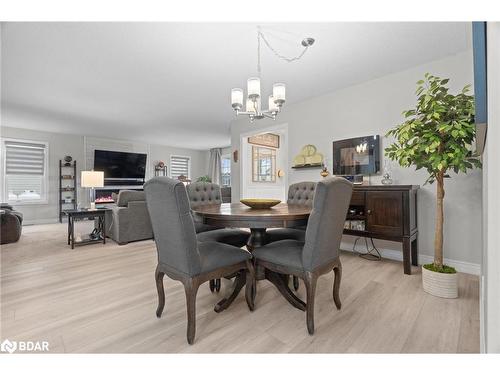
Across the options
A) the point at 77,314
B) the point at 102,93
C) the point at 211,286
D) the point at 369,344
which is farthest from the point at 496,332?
the point at 102,93

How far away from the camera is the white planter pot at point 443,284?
1.90m

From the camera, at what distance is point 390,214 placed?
254 cm

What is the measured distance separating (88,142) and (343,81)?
6985 millimetres

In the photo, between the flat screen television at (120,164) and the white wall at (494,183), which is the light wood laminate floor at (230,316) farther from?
the flat screen television at (120,164)

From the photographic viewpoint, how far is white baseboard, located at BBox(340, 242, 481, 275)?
7.94ft

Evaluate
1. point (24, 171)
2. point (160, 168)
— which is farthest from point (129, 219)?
point (160, 168)

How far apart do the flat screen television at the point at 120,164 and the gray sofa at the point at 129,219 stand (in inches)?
143

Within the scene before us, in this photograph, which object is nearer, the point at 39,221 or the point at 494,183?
the point at 494,183

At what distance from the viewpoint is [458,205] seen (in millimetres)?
2506

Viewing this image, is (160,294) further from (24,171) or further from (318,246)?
(24,171)

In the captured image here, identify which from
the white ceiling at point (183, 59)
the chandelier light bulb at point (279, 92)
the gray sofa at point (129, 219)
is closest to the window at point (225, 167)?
the white ceiling at point (183, 59)
